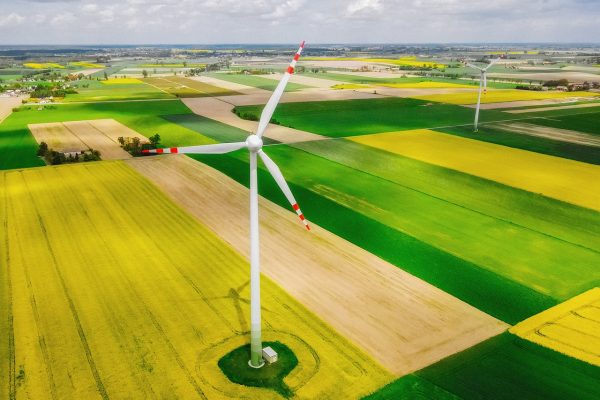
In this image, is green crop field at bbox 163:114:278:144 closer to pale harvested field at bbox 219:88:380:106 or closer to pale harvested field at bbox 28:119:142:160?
pale harvested field at bbox 28:119:142:160

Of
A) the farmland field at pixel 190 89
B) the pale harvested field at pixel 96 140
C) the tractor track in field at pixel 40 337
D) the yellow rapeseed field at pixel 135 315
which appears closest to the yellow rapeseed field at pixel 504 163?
the yellow rapeseed field at pixel 135 315

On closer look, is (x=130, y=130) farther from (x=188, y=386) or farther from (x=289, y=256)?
(x=188, y=386)

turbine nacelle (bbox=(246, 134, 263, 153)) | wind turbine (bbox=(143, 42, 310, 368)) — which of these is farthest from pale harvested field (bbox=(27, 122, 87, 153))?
turbine nacelle (bbox=(246, 134, 263, 153))

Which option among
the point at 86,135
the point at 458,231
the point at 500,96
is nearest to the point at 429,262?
the point at 458,231

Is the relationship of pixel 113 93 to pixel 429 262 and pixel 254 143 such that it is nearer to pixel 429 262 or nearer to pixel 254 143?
pixel 429 262

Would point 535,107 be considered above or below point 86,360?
above

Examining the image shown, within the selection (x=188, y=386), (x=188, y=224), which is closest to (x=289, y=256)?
(x=188, y=224)
